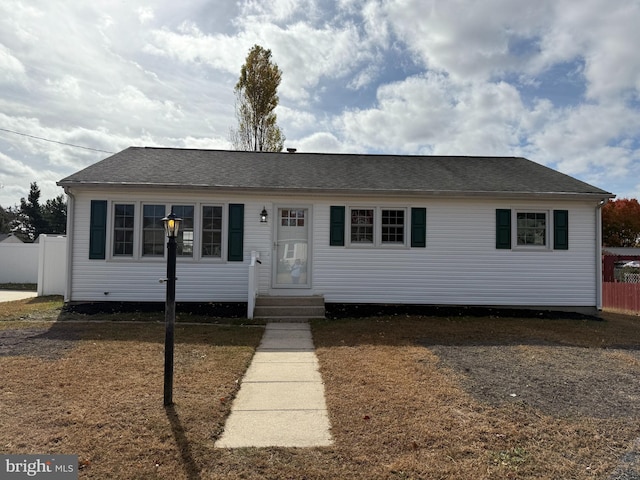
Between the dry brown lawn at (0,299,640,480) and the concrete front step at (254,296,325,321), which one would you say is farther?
the concrete front step at (254,296,325,321)

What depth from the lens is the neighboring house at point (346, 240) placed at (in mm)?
9422

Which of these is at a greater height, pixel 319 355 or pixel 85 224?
pixel 85 224

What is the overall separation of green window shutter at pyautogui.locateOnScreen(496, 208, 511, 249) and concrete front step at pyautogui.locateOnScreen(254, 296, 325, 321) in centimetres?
454

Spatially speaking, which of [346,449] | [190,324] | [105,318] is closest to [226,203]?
[190,324]

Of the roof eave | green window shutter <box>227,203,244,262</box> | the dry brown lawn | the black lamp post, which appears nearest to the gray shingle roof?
the roof eave

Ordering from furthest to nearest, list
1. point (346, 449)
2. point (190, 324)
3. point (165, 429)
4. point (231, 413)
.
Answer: point (190, 324), point (231, 413), point (165, 429), point (346, 449)

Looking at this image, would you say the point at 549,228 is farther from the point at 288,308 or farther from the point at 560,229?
the point at 288,308

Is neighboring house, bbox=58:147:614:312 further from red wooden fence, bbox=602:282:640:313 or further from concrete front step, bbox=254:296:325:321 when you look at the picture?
red wooden fence, bbox=602:282:640:313

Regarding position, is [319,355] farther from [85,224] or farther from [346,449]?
[85,224]

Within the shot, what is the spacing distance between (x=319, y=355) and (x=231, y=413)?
7.76 ft

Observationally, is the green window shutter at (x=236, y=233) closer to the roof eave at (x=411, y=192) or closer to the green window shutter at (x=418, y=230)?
the roof eave at (x=411, y=192)

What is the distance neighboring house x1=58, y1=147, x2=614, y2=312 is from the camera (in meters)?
9.42

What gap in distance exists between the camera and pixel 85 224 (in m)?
9.38

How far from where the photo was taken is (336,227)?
968 centimetres
